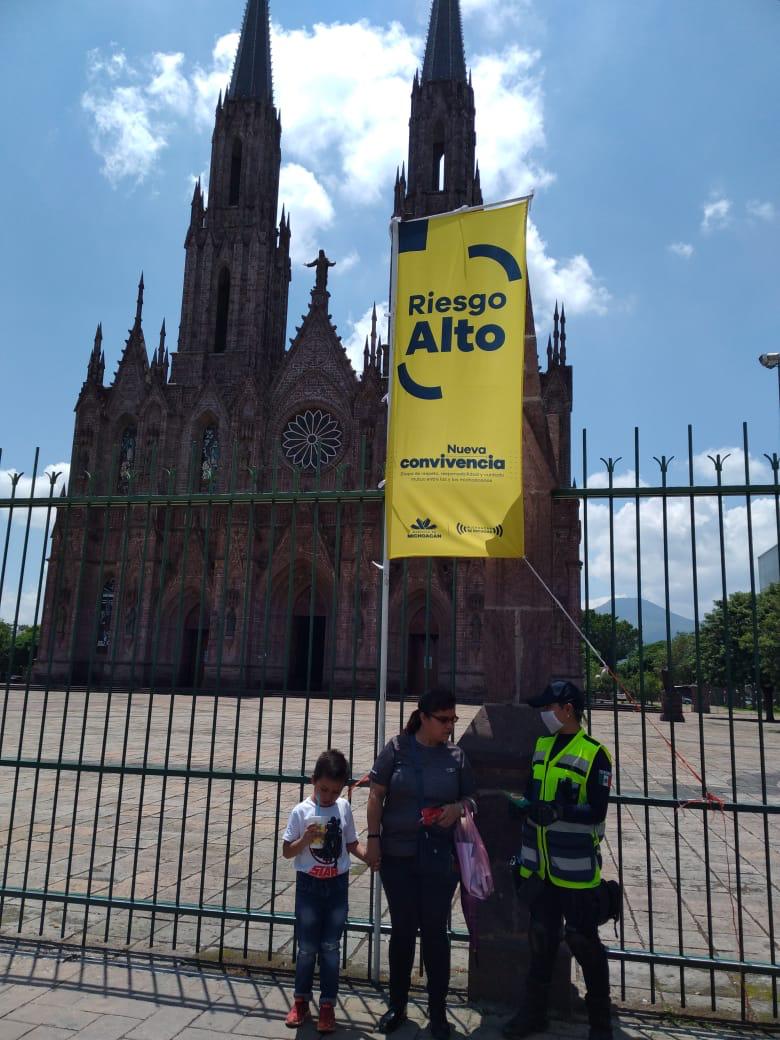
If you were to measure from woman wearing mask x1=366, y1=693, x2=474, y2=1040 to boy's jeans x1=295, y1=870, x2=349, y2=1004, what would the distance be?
0.25 meters

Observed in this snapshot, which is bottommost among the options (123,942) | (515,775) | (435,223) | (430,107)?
(123,942)

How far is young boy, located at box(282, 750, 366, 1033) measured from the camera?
3.48 meters

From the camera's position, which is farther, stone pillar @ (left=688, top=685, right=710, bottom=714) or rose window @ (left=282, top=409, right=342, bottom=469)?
rose window @ (left=282, top=409, right=342, bottom=469)

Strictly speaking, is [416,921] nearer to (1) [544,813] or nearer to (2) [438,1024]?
(2) [438,1024]

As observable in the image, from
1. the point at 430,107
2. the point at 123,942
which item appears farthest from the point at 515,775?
the point at 430,107

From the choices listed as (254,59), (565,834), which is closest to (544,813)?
(565,834)

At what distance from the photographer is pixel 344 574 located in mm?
28219

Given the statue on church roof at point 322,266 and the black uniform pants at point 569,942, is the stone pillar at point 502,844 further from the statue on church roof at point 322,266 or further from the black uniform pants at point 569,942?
the statue on church roof at point 322,266

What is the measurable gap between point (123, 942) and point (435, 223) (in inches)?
180

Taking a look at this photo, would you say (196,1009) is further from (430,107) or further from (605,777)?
(430,107)

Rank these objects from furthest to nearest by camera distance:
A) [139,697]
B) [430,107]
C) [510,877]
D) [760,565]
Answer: [760,565] → [430,107] → [139,697] → [510,877]

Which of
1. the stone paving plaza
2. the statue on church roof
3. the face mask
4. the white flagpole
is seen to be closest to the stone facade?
the statue on church roof

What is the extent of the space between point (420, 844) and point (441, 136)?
A: 42.0 m

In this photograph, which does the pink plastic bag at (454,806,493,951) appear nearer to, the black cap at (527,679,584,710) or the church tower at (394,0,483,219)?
the black cap at (527,679,584,710)
